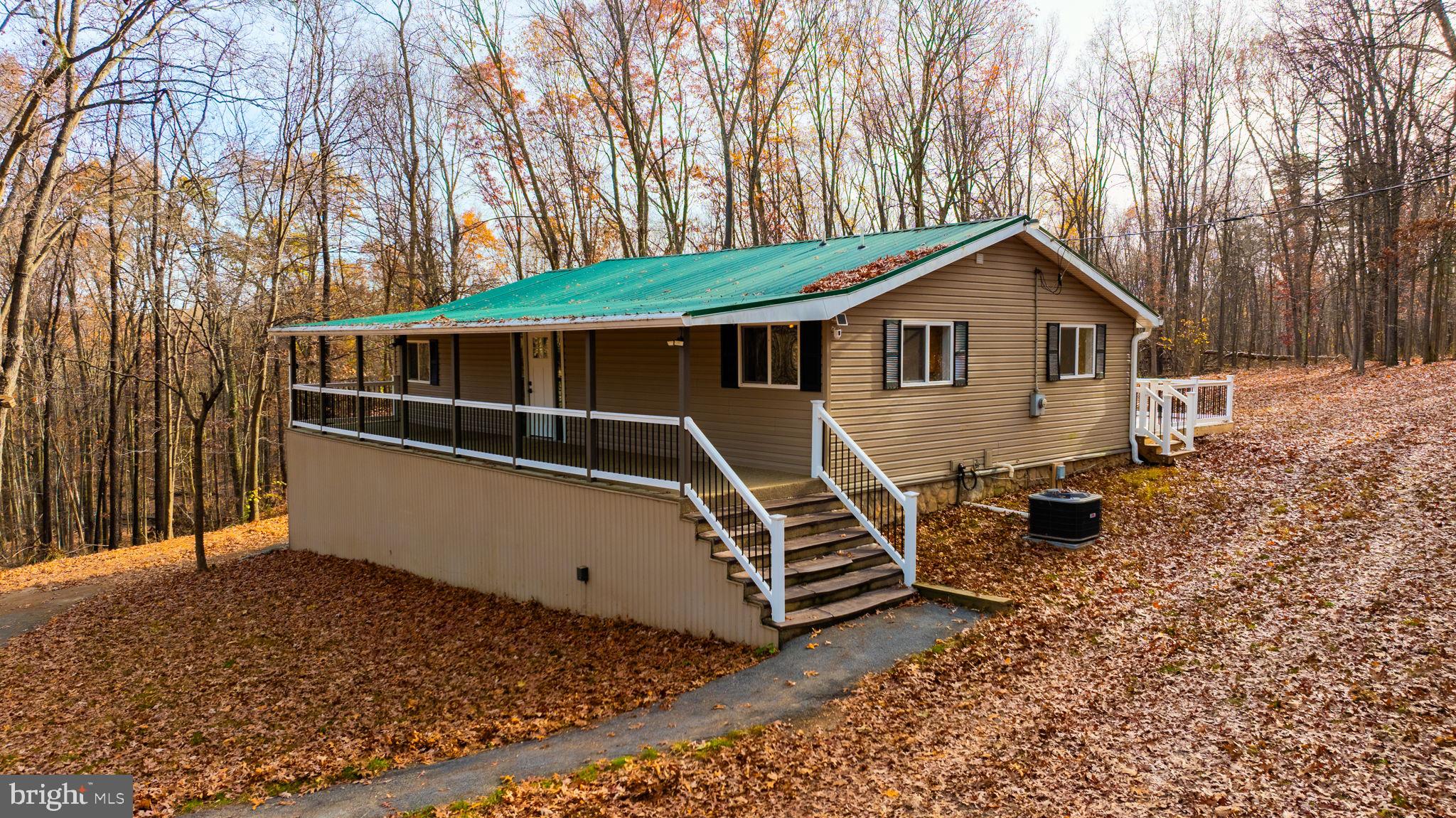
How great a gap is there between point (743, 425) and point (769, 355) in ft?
3.54

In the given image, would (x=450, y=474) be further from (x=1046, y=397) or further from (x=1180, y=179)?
(x=1180, y=179)

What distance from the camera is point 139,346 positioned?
2698 centimetres

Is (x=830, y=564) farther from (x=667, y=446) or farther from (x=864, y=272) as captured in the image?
(x=864, y=272)

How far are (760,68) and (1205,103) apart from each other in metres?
18.9

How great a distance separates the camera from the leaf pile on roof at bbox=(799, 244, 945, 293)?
424 inches

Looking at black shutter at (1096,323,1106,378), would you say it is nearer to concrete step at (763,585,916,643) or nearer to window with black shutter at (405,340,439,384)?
concrete step at (763,585,916,643)

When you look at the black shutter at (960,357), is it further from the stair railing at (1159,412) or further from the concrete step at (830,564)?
the stair railing at (1159,412)

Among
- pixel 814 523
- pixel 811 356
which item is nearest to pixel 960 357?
pixel 811 356

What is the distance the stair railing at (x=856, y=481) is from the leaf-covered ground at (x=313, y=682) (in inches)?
101

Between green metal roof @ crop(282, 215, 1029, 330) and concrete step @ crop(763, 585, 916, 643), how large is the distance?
3.32 meters

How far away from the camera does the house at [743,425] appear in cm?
930

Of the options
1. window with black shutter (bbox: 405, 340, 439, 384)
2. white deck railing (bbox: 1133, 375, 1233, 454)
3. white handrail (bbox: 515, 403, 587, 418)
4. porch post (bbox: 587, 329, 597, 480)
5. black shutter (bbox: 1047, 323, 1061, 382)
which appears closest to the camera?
porch post (bbox: 587, 329, 597, 480)

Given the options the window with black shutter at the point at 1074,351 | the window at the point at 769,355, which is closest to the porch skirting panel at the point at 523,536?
the window at the point at 769,355

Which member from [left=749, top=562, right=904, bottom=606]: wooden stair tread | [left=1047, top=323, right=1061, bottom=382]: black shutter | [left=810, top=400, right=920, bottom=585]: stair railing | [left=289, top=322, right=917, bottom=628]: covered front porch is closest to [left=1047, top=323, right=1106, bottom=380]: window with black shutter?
[left=1047, top=323, right=1061, bottom=382]: black shutter
